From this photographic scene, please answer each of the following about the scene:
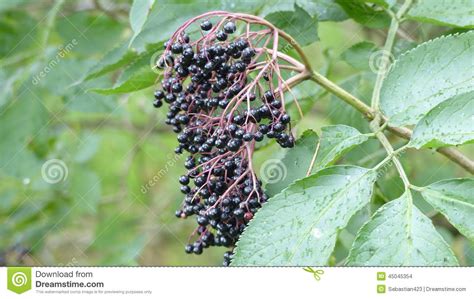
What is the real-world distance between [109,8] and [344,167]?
75.9 inches

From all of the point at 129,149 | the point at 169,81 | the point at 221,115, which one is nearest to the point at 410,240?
the point at 221,115

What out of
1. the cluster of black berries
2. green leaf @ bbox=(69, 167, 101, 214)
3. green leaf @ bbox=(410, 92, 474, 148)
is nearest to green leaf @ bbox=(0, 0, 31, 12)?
green leaf @ bbox=(69, 167, 101, 214)

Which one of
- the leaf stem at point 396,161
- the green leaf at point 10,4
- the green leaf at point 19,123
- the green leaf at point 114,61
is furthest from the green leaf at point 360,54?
the green leaf at point 10,4

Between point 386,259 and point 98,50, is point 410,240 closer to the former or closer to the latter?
point 386,259

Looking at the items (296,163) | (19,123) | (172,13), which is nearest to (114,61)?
(172,13)

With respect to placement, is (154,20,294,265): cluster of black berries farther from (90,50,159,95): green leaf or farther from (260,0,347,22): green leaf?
(260,0,347,22): green leaf

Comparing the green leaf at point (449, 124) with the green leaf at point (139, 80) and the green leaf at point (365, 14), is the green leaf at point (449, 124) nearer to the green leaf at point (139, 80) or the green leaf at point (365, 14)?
the green leaf at point (365, 14)

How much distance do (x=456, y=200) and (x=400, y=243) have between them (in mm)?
176

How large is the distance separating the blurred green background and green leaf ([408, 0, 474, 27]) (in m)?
0.21

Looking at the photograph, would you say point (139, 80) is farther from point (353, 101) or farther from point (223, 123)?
point (353, 101)

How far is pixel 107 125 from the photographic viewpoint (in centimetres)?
394

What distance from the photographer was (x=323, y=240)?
1.36 metres

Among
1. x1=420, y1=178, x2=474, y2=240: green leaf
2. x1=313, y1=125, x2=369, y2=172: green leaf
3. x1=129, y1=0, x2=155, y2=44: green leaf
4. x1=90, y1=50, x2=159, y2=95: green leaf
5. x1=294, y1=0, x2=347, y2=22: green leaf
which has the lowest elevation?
x1=420, y1=178, x2=474, y2=240: green leaf

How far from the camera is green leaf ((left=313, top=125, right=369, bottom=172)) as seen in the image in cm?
152
